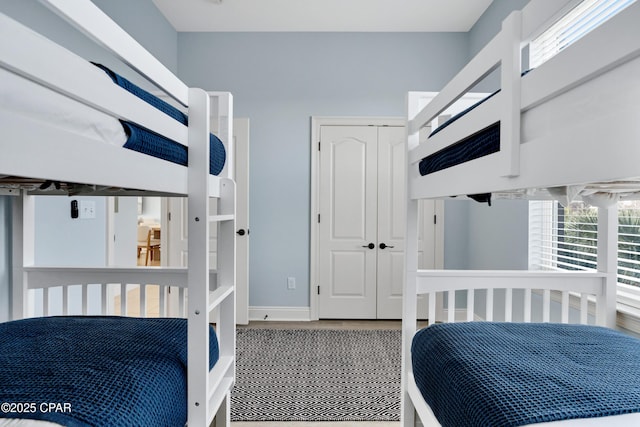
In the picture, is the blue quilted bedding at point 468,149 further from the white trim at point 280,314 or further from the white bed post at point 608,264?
the white trim at point 280,314

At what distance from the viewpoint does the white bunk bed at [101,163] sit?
55 centimetres

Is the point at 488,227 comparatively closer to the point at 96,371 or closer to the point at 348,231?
the point at 348,231

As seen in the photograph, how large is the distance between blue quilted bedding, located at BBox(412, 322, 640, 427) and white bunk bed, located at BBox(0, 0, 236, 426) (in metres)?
0.73

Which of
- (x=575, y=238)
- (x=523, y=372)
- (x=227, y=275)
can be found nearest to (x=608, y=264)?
(x=575, y=238)

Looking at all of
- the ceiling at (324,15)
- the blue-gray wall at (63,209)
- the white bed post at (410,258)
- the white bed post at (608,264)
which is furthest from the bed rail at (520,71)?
the ceiling at (324,15)

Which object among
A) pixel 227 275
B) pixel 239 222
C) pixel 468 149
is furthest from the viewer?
pixel 239 222

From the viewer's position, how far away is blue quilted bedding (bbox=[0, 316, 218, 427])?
78 centimetres

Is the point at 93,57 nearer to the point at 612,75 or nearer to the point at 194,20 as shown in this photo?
the point at 194,20

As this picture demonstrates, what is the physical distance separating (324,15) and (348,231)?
197cm

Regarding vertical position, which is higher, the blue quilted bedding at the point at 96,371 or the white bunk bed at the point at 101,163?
the white bunk bed at the point at 101,163

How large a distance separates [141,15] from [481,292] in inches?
143

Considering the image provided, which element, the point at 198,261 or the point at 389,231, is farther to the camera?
the point at 389,231

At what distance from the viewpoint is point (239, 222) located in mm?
3656

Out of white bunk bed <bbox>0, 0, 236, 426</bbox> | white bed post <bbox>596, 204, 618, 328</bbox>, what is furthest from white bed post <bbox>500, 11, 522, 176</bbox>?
white bed post <bbox>596, 204, 618, 328</bbox>
